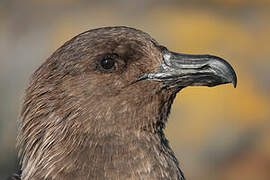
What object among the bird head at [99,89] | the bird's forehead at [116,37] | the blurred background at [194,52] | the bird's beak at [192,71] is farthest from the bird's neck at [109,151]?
the blurred background at [194,52]

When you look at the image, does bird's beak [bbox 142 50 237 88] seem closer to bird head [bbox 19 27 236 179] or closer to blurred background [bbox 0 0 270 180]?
bird head [bbox 19 27 236 179]

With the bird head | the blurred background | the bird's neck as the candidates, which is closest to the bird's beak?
the bird head

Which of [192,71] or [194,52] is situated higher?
[192,71]

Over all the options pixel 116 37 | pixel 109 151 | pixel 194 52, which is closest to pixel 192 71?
pixel 116 37

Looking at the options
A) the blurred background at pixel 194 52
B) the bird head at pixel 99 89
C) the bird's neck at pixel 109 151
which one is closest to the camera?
the bird's neck at pixel 109 151

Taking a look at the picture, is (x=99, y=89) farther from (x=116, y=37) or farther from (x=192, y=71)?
(x=192, y=71)

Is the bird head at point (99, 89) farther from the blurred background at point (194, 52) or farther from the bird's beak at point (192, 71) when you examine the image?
the blurred background at point (194, 52)

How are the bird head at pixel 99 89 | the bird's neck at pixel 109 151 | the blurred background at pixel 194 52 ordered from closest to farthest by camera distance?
the bird's neck at pixel 109 151 → the bird head at pixel 99 89 → the blurred background at pixel 194 52
